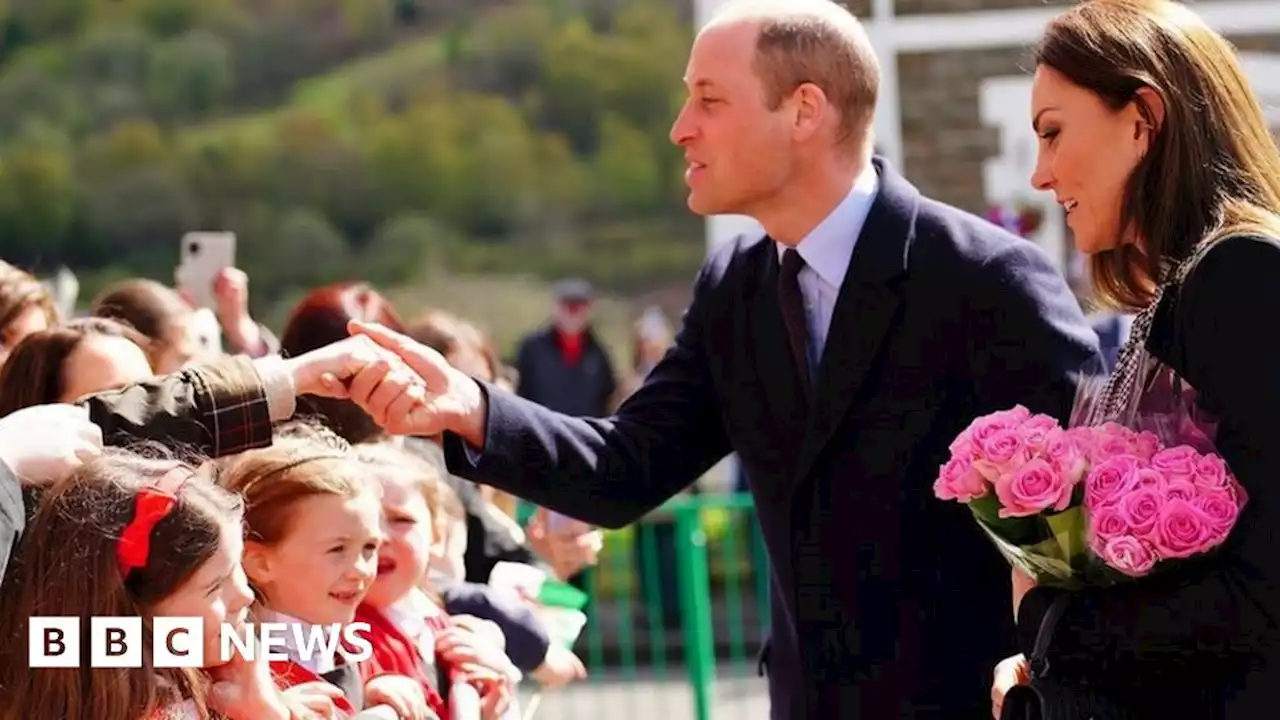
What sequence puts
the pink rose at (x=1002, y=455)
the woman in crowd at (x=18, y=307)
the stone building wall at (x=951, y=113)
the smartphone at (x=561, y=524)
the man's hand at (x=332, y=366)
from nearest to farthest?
the pink rose at (x=1002, y=455) < the man's hand at (x=332, y=366) < the woman in crowd at (x=18, y=307) < the smartphone at (x=561, y=524) < the stone building wall at (x=951, y=113)

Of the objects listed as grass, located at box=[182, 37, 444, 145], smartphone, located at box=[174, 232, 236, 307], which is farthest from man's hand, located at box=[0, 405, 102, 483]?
grass, located at box=[182, 37, 444, 145]

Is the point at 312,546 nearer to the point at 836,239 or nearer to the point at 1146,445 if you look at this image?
the point at 836,239

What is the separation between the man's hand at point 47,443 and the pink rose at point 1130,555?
1.53 m

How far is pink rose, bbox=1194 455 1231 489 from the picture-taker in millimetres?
Result: 2936

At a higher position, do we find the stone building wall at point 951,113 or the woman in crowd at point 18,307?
the stone building wall at point 951,113

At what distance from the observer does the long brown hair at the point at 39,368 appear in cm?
415

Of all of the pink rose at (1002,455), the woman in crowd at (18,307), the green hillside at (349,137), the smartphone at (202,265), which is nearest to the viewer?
the pink rose at (1002,455)

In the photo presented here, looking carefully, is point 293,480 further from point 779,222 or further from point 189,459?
point 779,222

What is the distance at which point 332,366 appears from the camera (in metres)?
3.84

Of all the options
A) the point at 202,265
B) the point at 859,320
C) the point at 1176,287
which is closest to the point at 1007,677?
the point at 1176,287

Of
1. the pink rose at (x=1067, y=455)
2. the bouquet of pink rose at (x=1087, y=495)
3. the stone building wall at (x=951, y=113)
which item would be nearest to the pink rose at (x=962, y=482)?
the bouquet of pink rose at (x=1087, y=495)

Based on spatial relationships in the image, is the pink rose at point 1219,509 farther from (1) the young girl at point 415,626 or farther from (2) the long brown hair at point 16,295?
(2) the long brown hair at point 16,295

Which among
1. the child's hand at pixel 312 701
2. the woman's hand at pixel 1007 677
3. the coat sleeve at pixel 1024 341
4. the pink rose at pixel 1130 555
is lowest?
the woman's hand at pixel 1007 677

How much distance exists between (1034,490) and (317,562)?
4.20 feet
